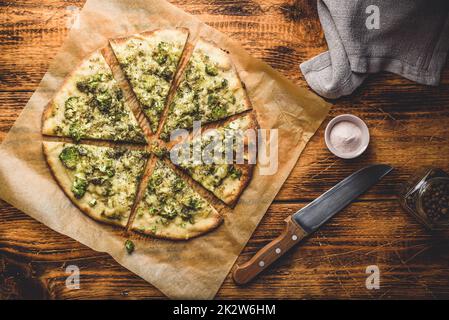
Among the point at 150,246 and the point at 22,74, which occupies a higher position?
the point at 22,74

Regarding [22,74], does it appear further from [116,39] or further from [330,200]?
[330,200]

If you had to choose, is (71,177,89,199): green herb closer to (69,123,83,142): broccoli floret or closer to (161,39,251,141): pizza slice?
(69,123,83,142): broccoli floret

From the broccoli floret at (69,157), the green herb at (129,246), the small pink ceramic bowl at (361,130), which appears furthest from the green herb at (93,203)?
the small pink ceramic bowl at (361,130)

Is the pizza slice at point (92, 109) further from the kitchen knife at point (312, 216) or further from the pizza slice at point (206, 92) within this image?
the kitchen knife at point (312, 216)

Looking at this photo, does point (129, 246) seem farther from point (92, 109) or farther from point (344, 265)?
point (344, 265)

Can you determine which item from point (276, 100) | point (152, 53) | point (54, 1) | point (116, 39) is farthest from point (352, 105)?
point (54, 1)

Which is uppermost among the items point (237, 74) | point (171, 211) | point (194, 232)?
point (237, 74)

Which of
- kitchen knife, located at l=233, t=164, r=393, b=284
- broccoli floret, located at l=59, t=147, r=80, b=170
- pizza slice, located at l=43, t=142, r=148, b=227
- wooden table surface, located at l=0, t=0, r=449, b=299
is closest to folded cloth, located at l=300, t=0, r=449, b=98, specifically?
wooden table surface, located at l=0, t=0, r=449, b=299

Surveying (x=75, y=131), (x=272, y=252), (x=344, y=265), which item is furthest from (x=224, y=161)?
(x=344, y=265)
